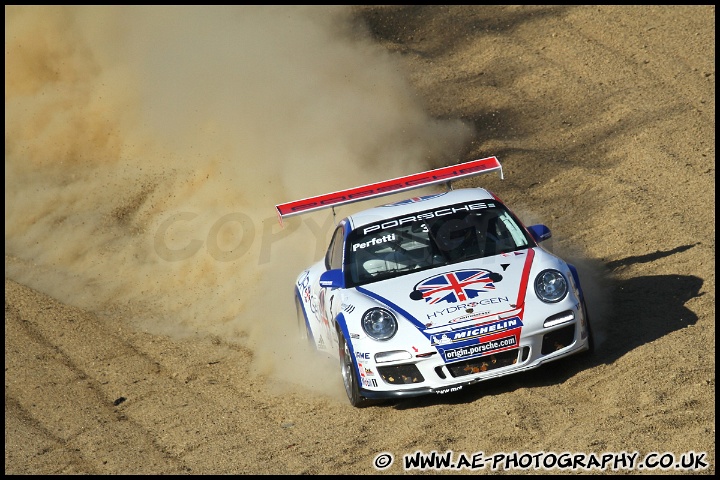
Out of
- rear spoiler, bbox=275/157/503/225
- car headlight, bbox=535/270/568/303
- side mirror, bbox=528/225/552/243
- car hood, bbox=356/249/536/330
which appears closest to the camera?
car hood, bbox=356/249/536/330

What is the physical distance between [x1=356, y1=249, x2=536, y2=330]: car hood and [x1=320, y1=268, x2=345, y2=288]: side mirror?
0.65 feet

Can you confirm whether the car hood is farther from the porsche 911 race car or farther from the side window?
the side window

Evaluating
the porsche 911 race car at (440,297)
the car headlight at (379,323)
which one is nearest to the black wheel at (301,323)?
the porsche 911 race car at (440,297)

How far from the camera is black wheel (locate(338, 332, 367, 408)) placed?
25.8 feet

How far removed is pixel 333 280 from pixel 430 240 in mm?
862

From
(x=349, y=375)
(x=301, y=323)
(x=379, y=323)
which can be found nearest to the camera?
(x=379, y=323)

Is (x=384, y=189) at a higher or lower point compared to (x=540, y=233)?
higher

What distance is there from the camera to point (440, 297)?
7.87m

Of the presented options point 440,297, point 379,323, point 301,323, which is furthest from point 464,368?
point 301,323

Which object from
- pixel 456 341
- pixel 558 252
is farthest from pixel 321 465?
pixel 558 252

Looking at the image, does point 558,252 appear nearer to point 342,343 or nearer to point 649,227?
point 649,227

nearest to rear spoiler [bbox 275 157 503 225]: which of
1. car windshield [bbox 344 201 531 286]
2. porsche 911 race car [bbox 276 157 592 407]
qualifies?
porsche 911 race car [bbox 276 157 592 407]

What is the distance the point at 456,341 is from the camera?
297 inches

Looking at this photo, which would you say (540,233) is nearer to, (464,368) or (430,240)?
(430,240)
